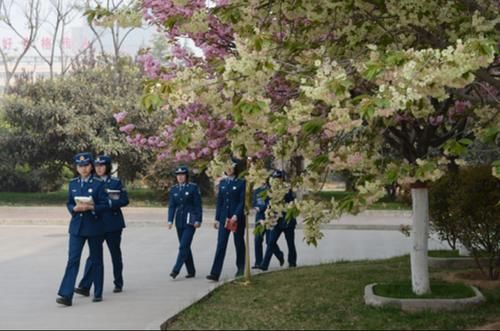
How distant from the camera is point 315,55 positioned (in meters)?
9.00

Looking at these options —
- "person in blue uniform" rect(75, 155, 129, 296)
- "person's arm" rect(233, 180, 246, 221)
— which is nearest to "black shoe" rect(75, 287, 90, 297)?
"person in blue uniform" rect(75, 155, 129, 296)

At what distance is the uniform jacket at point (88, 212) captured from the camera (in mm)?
10906

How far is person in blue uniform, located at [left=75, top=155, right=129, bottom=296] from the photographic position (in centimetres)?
1153

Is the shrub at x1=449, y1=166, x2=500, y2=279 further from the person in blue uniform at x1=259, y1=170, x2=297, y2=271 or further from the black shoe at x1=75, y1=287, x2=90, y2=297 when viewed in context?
the black shoe at x1=75, y1=287, x2=90, y2=297

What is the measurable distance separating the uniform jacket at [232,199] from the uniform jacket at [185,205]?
0.34 m

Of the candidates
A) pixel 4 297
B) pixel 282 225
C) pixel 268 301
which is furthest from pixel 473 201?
pixel 4 297

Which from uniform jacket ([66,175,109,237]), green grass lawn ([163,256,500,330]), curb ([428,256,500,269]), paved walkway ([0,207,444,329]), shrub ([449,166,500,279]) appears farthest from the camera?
curb ([428,256,500,269])

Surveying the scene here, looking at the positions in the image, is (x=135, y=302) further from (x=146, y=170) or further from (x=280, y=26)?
(x=146, y=170)

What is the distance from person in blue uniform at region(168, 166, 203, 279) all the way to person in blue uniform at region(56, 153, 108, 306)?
2.28m

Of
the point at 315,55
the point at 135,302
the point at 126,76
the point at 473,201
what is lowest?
the point at 135,302

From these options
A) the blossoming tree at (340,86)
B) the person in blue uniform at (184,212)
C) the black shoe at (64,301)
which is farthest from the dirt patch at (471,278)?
the black shoe at (64,301)

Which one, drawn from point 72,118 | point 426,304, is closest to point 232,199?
point 426,304

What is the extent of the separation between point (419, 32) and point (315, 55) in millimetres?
1159

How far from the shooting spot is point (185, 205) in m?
13.5
